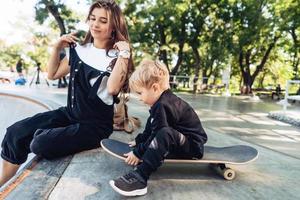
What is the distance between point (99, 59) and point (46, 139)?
2.75 ft

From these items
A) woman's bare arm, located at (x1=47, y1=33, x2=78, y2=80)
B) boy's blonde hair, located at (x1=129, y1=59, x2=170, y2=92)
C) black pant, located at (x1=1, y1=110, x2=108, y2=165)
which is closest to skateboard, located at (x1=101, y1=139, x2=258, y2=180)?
black pant, located at (x1=1, y1=110, x2=108, y2=165)

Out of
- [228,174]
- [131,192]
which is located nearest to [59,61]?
[131,192]

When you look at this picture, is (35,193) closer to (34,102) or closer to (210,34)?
(34,102)

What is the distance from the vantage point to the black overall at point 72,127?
2.75 meters

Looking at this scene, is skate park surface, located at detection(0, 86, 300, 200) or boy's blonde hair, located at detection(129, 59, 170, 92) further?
boy's blonde hair, located at detection(129, 59, 170, 92)

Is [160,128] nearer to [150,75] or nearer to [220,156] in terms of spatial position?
[150,75]

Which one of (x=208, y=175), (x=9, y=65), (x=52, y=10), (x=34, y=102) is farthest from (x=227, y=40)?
(x=9, y=65)

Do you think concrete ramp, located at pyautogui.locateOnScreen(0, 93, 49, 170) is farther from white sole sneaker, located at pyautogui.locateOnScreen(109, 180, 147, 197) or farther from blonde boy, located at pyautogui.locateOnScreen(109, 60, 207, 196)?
white sole sneaker, located at pyautogui.locateOnScreen(109, 180, 147, 197)

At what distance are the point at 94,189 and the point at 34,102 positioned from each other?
5376 millimetres

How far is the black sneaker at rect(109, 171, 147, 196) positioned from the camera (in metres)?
2.04

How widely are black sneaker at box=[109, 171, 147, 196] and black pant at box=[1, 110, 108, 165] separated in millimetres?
866

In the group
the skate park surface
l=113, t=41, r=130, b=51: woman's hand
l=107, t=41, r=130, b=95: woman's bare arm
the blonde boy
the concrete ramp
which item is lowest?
the concrete ramp

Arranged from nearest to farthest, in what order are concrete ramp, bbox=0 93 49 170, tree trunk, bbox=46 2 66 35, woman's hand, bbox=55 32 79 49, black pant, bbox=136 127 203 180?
black pant, bbox=136 127 203 180 < woman's hand, bbox=55 32 79 49 < concrete ramp, bbox=0 93 49 170 < tree trunk, bbox=46 2 66 35

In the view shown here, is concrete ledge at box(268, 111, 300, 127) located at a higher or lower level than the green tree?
lower
